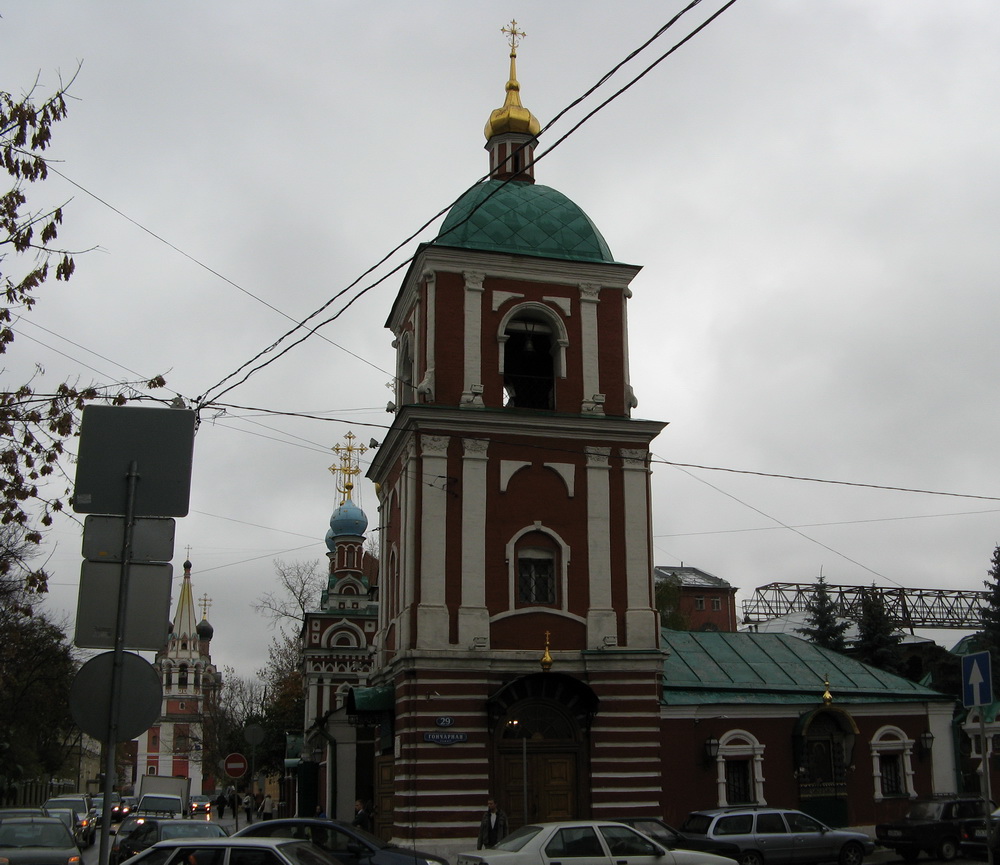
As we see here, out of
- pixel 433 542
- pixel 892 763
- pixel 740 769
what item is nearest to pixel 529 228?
pixel 433 542

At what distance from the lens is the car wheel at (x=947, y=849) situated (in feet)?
78.0

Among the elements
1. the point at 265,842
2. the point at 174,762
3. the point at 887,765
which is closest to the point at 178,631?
the point at 174,762

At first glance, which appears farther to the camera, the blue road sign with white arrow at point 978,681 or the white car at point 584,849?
the white car at point 584,849

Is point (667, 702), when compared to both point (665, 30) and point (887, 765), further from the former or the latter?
point (665, 30)

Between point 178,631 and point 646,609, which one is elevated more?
point 178,631

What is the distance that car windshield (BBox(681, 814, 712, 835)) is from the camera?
21.3m

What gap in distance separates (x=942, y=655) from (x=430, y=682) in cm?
3920

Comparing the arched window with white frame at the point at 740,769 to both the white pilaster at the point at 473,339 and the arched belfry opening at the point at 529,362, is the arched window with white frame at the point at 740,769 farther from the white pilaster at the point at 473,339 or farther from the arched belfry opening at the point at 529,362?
the white pilaster at the point at 473,339

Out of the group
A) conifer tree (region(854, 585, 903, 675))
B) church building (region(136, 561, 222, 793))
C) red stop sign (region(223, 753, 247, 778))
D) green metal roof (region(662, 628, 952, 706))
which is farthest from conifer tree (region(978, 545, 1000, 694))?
church building (region(136, 561, 222, 793))

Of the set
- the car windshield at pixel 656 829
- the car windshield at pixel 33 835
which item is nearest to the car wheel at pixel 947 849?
the car windshield at pixel 656 829

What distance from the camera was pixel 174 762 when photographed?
4464 inches

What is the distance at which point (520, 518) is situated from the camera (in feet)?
81.5

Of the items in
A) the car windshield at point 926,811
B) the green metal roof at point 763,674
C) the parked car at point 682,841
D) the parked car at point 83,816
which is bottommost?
the parked car at point 83,816

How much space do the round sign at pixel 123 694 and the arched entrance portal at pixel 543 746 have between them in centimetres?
1550
